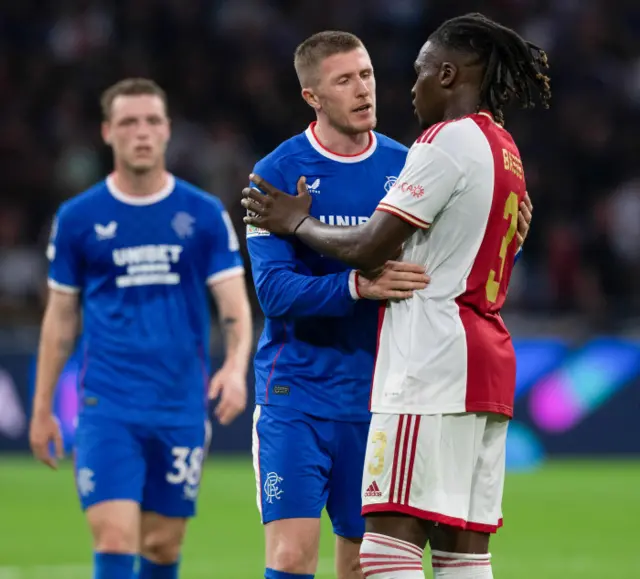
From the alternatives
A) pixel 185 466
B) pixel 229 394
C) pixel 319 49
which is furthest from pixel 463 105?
pixel 185 466

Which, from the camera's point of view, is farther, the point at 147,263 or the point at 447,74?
the point at 147,263

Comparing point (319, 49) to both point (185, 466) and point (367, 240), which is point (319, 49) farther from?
point (185, 466)

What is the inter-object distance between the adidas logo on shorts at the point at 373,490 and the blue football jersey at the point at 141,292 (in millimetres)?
1928

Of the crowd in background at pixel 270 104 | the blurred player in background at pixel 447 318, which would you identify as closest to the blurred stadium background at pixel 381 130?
the crowd in background at pixel 270 104

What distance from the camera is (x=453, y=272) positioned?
4648 mm

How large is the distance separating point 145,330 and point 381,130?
9227mm

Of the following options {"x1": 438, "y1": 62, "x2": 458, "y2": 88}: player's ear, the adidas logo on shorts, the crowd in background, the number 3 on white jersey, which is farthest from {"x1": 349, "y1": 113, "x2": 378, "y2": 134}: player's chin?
the crowd in background

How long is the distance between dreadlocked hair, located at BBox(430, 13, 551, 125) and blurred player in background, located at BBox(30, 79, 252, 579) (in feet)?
7.19

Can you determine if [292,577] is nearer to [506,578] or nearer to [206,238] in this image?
[206,238]

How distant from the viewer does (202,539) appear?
31.9ft

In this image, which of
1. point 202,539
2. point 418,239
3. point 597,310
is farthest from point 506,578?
point 597,310

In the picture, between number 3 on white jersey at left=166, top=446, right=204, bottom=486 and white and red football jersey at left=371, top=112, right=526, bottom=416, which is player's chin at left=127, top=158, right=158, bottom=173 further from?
white and red football jersey at left=371, top=112, right=526, bottom=416

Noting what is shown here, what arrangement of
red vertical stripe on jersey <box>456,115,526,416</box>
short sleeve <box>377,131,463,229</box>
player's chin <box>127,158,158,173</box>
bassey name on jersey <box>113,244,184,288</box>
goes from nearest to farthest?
short sleeve <box>377,131,463,229</box>, red vertical stripe on jersey <box>456,115,526,416</box>, bassey name on jersey <box>113,244,184,288</box>, player's chin <box>127,158,158,173</box>

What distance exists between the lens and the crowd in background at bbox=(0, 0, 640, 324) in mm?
14312
